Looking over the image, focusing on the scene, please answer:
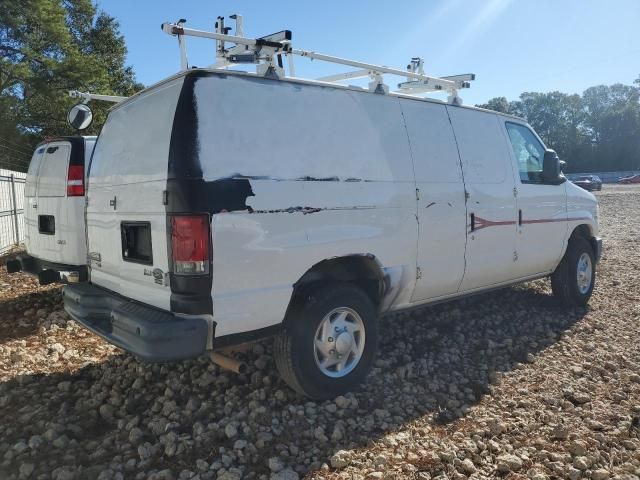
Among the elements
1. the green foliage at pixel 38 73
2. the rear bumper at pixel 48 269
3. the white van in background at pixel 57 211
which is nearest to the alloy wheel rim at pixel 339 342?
the rear bumper at pixel 48 269

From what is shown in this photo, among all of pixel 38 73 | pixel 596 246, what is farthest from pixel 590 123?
pixel 596 246

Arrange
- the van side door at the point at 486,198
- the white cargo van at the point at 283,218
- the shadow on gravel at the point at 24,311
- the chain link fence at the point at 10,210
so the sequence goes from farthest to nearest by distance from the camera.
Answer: the chain link fence at the point at 10,210, the shadow on gravel at the point at 24,311, the van side door at the point at 486,198, the white cargo van at the point at 283,218

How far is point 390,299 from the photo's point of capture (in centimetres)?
427

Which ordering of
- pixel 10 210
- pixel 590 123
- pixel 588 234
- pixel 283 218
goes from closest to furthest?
pixel 283 218 < pixel 588 234 < pixel 10 210 < pixel 590 123

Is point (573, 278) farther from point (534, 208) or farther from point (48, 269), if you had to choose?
point (48, 269)

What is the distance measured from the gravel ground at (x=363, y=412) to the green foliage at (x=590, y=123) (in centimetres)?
7765

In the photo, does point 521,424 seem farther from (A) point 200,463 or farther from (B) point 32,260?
(B) point 32,260

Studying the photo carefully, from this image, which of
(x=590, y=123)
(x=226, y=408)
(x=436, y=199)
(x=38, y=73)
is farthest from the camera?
(x=590, y=123)

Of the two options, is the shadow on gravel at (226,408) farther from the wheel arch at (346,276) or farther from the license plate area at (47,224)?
the license plate area at (47,224)

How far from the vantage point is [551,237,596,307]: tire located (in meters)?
6.32

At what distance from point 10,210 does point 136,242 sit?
9.75m

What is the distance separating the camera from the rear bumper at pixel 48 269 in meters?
5.34

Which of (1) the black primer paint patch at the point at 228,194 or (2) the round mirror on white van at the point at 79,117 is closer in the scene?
(1) the black primer paint patch at the point at 228,194

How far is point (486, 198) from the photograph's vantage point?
500 centimetres
